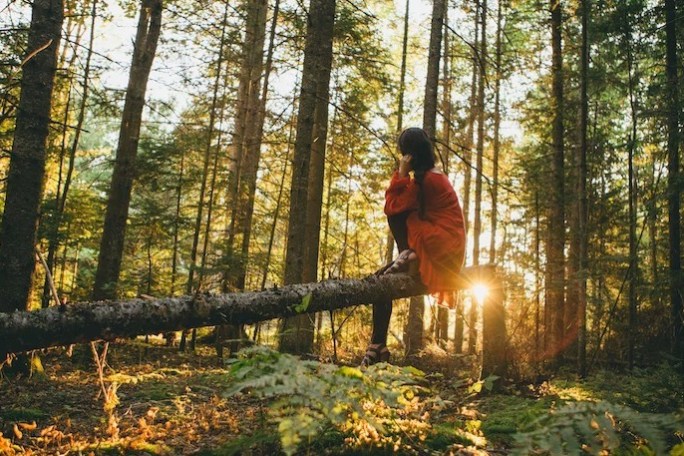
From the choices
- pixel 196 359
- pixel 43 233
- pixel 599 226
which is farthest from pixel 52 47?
pixel 599 226

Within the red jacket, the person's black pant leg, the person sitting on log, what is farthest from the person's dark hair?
the person's black pant leg

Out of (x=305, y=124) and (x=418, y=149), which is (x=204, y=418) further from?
(x=305, y=124)

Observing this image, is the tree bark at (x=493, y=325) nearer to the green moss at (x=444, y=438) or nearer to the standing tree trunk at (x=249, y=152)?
the green moss at (x=444, y=438)

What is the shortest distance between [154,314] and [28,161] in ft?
15.3

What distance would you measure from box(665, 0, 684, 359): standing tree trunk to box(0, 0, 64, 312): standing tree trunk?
408 inches

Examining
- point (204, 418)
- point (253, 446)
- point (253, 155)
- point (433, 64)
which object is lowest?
point (204, 418)

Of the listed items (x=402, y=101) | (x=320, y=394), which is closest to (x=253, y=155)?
(x=402, y=101)

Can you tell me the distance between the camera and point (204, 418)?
409cm

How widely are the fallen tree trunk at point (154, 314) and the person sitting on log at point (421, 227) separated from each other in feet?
3.24

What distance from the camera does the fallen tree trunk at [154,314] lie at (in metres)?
2.66

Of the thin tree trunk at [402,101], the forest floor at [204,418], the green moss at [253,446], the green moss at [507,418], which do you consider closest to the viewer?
the green moss at [253,446]

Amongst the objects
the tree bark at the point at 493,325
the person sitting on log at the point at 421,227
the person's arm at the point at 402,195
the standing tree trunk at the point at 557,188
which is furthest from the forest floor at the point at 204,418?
the standing tree trunk at the point at 557,188

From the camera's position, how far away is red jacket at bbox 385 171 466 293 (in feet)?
15.5

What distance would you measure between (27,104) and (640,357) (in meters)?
14.2
